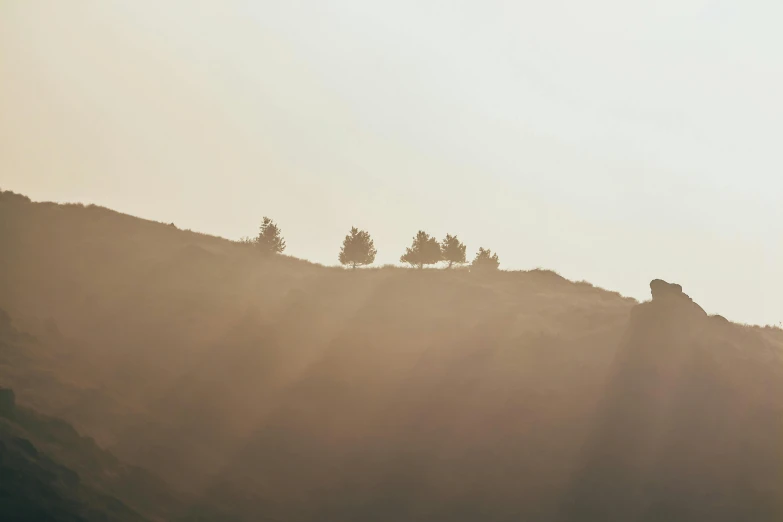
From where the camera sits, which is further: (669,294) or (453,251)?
(453,251)

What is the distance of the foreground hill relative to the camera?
100 ft

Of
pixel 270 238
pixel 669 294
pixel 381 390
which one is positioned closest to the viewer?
pixel 381 390

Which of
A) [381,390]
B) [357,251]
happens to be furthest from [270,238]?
[381,390]

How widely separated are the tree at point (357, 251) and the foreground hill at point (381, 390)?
19.0m

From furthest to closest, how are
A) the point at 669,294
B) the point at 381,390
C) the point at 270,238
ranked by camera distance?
the point at 270,238 < the point at 669,294 < the point at 381,390

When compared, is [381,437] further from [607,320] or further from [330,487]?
[607,320]

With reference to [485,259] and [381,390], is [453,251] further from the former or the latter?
[381,390]

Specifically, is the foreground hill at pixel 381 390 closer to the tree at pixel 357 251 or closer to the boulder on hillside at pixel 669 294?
the boulder on hillside at pixel 669 294

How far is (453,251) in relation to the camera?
2822 inches

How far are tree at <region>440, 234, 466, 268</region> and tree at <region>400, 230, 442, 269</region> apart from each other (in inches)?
51.4

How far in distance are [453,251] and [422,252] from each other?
4695 millimetres

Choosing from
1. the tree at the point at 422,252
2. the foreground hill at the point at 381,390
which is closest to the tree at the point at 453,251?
the tree at the point at 422,252

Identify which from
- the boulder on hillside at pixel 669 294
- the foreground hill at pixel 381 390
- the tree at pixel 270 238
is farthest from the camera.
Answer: the tree at pixel 270 238

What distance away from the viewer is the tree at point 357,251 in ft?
219
